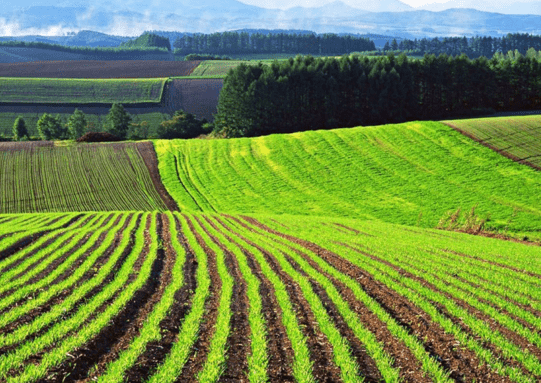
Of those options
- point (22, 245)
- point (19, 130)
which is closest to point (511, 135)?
point (22, 245)

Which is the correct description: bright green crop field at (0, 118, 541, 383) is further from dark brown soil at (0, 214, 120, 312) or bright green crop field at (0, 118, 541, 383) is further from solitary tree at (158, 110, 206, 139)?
solitary tree at (158, 110, 206, 139)

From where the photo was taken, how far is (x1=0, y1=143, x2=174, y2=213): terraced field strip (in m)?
56.8

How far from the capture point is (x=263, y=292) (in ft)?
61.5

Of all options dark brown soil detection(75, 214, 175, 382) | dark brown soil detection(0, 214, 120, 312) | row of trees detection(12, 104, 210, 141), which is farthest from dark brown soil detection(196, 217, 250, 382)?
row of trees detection(12, 104, 210, 141)

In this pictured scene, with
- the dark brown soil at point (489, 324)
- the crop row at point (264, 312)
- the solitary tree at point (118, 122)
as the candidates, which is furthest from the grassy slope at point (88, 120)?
the dark brown soil at point (489, 324)

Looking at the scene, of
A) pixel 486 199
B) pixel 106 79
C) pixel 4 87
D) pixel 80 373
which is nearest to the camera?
pixel 80 373

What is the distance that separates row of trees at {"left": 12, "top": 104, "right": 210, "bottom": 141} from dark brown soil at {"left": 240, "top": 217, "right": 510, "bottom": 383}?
92.3 m

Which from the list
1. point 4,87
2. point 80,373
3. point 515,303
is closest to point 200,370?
point 80,373

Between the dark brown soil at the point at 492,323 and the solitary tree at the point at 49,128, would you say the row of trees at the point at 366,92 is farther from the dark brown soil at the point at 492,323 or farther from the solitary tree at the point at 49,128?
the dark brown soil at the point at 492,323

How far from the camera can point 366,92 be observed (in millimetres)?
100688

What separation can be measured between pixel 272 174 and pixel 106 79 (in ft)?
434

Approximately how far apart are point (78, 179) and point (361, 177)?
120 feet

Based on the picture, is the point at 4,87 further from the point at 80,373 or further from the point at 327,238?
the point at 80,373

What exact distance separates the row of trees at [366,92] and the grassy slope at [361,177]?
23368 mm
